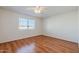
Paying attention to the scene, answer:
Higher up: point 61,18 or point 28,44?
point 61,18

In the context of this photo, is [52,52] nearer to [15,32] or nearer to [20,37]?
[20,37]

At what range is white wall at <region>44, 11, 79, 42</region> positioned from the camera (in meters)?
1.81

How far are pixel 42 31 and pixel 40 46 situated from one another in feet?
1.28

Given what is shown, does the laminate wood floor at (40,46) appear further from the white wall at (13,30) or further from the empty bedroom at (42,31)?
the white wall at (13,30)

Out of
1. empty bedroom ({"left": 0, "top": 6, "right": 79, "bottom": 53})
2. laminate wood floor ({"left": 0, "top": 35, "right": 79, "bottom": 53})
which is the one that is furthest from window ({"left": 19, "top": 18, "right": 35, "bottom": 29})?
laminate wood floor ({"left": 0, "top": 35, "right": 79, "bottom": 53})

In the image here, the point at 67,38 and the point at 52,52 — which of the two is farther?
the point at 67,38

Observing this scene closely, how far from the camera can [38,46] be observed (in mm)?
1902

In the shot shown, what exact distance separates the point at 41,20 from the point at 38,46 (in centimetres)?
66

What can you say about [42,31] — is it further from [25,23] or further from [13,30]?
[13,30]

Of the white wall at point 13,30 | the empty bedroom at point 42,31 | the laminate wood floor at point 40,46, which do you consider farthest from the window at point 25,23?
the laminate wood floor at point 40,46

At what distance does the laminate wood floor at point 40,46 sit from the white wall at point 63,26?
0.45 ft
